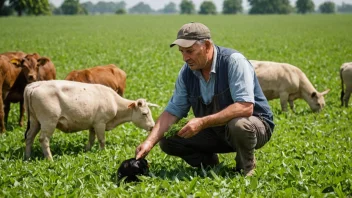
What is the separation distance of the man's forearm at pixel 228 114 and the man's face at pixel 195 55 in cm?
65

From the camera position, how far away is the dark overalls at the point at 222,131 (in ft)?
19.6

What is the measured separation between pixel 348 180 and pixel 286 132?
11.8ft

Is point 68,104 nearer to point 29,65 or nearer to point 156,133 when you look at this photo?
point 156,133

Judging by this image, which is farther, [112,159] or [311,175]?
[112,159]

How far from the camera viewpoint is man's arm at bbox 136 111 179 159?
19.6 feet

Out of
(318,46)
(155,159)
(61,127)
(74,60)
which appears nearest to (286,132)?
(155,159)

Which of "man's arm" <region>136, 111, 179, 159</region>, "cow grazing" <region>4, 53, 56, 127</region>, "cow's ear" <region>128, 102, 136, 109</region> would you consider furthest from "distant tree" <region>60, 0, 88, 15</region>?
"man's arm" <region>136, 111, 179, 159</region>

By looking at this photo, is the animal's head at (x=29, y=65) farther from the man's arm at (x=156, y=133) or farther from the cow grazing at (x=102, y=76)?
the man's arm at (x=156, y=133)

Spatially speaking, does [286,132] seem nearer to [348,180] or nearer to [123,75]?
[348,180]

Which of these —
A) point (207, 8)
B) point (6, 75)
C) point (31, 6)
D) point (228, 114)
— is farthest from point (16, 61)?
point (207, 8)

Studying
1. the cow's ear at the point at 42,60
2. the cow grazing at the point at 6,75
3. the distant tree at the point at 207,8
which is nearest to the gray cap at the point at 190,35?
the cow grazing at the point at 6,75

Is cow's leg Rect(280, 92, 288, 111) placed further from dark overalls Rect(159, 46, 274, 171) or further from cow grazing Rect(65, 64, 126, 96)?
dark overalls Rect(159, 46, 274, 171)

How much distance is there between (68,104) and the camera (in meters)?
8.02

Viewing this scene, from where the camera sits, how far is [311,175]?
19.9ft
